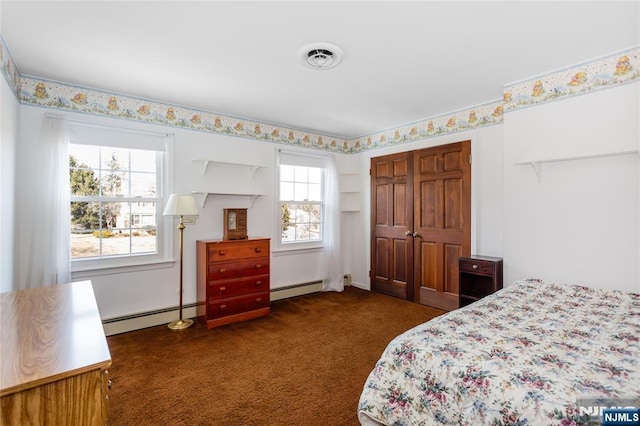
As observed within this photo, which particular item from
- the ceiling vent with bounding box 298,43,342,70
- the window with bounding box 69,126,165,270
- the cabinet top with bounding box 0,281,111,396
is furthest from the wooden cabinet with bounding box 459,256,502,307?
the window with bounding box 69,126,165,270

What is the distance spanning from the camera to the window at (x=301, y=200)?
15.3ft

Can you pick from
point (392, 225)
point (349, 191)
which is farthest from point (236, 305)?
point (349, 191)

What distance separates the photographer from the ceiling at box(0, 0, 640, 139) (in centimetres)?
194

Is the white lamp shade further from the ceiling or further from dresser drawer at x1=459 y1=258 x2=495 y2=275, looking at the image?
dresser drawer at x1=459 y1=258 x2=495 y2=275

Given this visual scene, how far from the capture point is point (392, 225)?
462cm

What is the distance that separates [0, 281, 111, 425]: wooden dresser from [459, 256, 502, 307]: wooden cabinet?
3.19 metres

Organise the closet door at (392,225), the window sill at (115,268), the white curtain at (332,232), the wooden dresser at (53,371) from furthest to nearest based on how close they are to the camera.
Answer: the white curtain at (332,232)
the closet door at (392,225)
the window sill at (115,268)
the wooden dresser at (53,371)

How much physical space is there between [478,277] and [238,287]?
8.83 ft

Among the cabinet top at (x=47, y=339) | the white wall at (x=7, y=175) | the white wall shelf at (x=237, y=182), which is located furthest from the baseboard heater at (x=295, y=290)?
the cabinet top at (x=47, y=339)

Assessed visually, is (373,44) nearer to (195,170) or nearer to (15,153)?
(195,170)

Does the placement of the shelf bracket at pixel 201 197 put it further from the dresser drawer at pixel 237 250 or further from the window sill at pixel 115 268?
the window sill at pixel 115 268

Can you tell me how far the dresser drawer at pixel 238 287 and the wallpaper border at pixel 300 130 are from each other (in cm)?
184

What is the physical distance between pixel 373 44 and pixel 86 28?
6.37 ft

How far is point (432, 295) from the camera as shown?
4.10 metres
